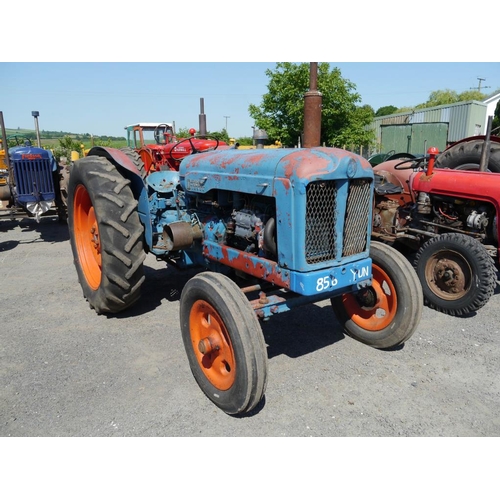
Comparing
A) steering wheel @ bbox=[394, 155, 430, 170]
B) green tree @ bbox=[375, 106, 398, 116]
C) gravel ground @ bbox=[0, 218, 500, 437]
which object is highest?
green tree @ bbox=[375, 106, 398, 116]

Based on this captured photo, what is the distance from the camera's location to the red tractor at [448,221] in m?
4.24

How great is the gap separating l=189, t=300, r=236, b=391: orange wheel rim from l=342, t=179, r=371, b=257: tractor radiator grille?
0.95 meters

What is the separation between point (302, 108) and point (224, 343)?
562 inches

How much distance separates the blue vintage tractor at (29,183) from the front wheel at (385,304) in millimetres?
6433

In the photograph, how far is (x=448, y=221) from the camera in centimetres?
504

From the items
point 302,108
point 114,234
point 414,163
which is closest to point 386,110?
point 302,108

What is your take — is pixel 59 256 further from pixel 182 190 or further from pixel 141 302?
pixel 182 190

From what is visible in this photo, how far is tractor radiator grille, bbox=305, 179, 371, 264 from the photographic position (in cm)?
261

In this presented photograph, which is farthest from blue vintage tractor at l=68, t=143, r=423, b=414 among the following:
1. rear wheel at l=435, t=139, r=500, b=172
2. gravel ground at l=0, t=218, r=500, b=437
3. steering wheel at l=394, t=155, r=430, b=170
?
rear wheel at l=435, t=139, r=500, b=172

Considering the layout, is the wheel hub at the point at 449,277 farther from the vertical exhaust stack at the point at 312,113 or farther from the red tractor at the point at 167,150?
the red tractor at the point at 167,150

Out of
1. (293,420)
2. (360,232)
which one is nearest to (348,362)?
(293,420)

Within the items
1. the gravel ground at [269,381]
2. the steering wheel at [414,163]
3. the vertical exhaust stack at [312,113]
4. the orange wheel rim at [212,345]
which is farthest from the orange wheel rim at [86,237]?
the steering wheel at [414,163]

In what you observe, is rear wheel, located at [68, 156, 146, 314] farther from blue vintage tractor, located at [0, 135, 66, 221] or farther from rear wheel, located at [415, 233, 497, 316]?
blue vintage tractor, located at [0, 135, 66, 221]

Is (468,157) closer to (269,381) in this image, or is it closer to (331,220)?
(331,220)
